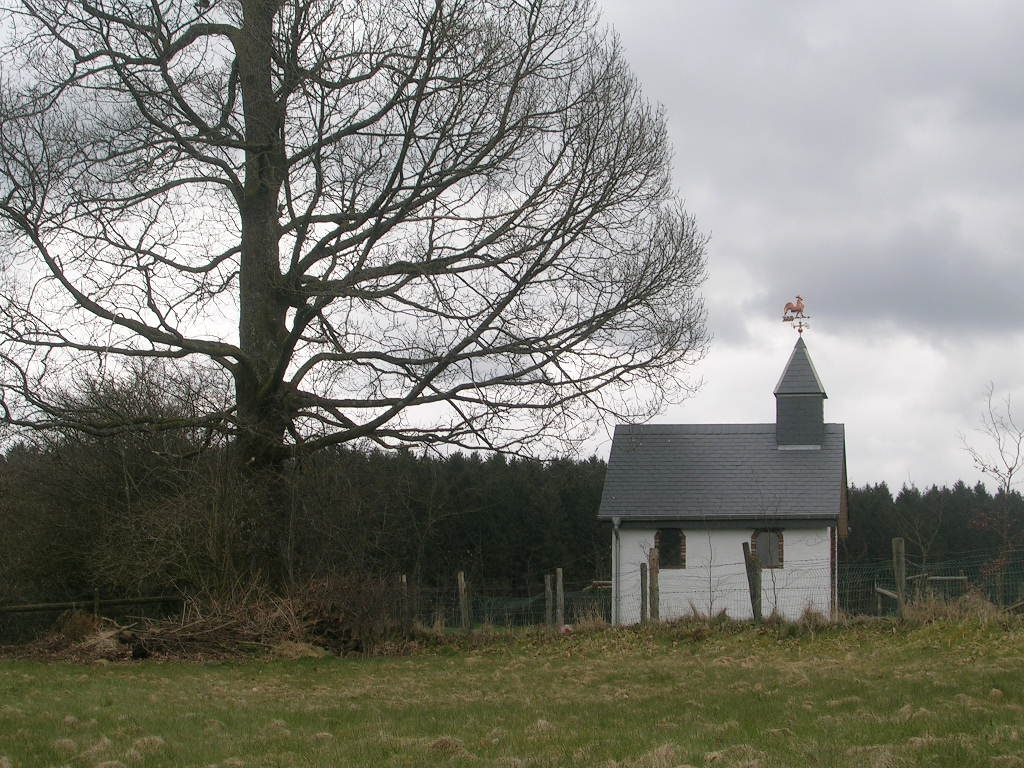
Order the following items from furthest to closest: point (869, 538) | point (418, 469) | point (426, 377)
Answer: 1. point (869, 538)
2. point (418, 469)
3. point (426, 377)

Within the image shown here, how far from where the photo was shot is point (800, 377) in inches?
1339

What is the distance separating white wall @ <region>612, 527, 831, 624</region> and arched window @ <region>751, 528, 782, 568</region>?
15 cm

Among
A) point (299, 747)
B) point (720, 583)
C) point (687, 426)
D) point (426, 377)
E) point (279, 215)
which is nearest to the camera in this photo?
point (299, 747)

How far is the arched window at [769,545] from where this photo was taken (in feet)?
102

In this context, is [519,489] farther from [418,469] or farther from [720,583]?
[720,583]

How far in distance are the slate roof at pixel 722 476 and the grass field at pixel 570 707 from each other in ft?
46.9

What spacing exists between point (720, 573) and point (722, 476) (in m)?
2.97

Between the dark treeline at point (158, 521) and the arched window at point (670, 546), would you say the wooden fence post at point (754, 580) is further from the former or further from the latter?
the arched window at point (670, 546)

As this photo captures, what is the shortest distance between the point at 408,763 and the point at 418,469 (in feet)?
138

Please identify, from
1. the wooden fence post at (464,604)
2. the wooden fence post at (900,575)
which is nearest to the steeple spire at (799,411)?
the wooden fence post at (464,604)

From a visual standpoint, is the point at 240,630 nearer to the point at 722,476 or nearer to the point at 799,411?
the point at 722,476

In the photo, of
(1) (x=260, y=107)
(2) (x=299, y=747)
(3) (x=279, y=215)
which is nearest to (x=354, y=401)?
(3) (x=279, y=215)

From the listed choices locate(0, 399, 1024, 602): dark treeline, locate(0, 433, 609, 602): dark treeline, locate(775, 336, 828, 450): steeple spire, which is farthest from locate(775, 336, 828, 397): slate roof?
locate(0, 433, 609, 602): dark treeline

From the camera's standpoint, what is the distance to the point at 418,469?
48.8 meters
